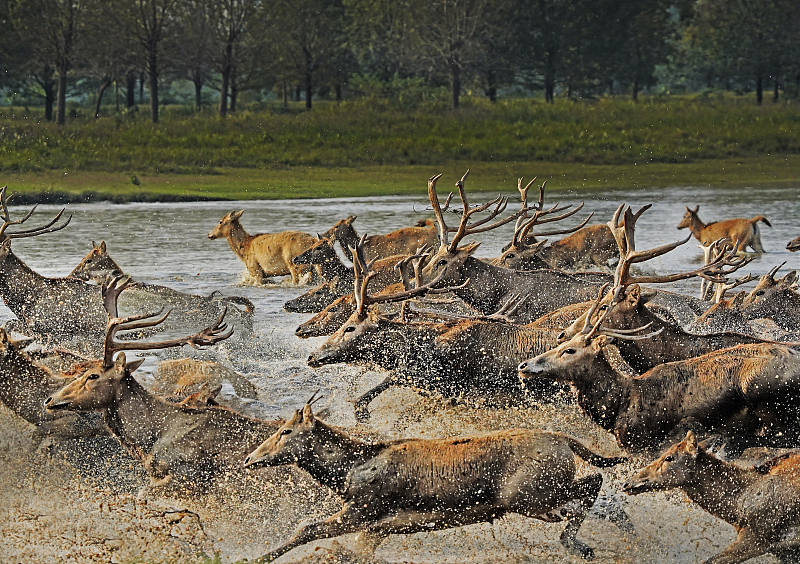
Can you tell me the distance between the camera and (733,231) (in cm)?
1617

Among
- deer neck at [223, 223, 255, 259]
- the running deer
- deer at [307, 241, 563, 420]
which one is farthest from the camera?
deer neck at [223, 223, 255, 259]

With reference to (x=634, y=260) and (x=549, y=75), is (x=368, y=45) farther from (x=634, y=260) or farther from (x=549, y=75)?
(x=634, y=260)

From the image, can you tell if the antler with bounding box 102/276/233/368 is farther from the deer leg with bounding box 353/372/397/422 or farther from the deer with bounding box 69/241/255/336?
the deer with bounding box 69/241/255/336

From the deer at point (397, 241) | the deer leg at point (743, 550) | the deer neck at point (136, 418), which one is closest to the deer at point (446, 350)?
the deer neck at point (136, 418)

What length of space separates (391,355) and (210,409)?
62.5 inches

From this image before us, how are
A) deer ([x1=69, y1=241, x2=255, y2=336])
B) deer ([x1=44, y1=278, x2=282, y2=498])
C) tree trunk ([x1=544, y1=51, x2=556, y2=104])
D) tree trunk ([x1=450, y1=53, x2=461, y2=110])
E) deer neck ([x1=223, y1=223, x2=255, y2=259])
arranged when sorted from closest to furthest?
deer ([x1=44, y1=278, x2=282, y2=498]), deer ([x1=69, y1=241, x2=255, y2=336]), deer neck ([x1=223, y1=223, x2=255, y2=259]), tree trunk ([x1=450, y1=53, x2=461, y2=110]), tree trunk ([x1=544, y1=51, x2=556, y2=104])

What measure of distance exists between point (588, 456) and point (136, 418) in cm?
244

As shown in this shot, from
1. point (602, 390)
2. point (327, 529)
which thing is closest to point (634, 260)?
point (602, 390)

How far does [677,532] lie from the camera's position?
20.6ft

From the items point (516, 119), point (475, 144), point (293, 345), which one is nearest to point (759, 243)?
point (293, 345)

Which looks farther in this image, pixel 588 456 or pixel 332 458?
pixel 588 456

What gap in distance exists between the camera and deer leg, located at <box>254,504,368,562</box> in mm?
5879

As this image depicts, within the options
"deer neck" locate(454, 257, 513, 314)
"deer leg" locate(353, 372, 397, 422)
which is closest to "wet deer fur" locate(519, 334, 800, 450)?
"deer leg" locate(353, 372, 397, 422)

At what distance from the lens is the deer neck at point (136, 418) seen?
665 centimetres
